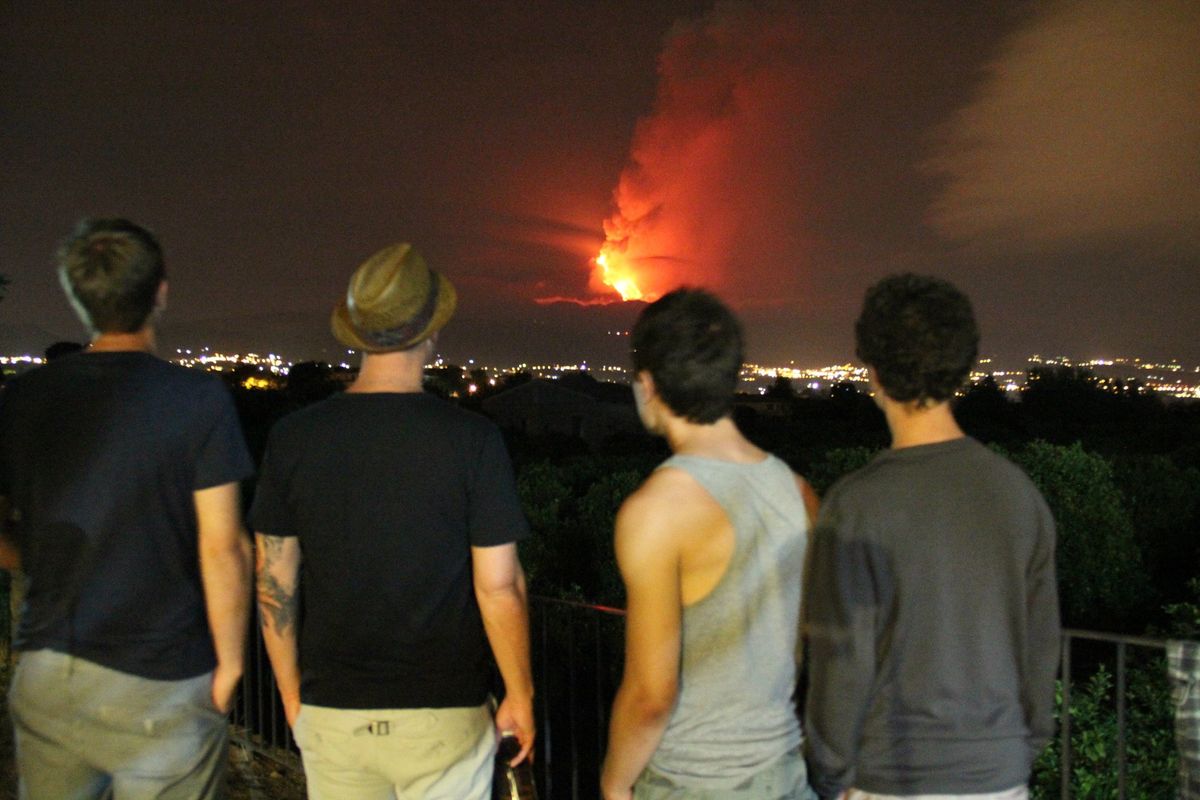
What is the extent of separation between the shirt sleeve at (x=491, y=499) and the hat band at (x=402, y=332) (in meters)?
0.33

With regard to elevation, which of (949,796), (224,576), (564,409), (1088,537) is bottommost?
(1088,537)

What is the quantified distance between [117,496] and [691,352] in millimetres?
1468

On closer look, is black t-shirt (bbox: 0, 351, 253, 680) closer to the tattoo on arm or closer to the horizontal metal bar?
the tattoo on arm

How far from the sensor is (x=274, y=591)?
2447 mm

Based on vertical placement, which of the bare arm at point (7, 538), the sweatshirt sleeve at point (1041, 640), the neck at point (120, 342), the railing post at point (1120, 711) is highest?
the neck at point (120, 342)

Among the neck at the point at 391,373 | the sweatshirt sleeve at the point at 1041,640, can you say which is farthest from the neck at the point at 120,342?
the sweatshirt sleeve at the point at 1041,640

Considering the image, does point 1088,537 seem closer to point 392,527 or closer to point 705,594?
point 705,594

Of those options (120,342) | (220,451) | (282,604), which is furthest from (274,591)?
(120,342)

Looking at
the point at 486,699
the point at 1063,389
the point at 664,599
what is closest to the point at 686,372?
the point at 664,599

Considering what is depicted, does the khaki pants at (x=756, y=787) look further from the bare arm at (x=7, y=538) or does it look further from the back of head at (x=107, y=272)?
the bare arm at (x=7, y=538)

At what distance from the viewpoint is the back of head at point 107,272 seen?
2270 mm

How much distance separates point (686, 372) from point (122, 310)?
1.47 m

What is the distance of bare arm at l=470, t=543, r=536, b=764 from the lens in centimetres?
228

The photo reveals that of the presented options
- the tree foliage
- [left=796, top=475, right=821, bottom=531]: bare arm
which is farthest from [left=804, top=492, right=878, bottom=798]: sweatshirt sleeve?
the tree foliage
